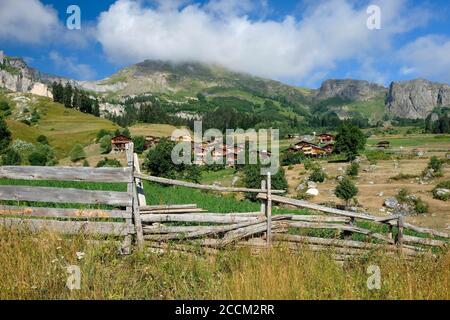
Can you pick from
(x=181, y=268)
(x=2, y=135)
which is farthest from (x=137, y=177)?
(x=2, y=135)

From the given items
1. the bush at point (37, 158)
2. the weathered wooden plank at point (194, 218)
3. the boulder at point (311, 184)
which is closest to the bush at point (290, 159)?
the boulder at point (311, 184)

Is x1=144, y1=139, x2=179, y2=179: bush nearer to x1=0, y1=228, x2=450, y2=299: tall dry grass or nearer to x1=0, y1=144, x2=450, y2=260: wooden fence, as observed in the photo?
x1=0, y1=144, x2=450, y2=260: wooden fence

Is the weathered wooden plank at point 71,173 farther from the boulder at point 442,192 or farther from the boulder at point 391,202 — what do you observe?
the boulder at point 442,192

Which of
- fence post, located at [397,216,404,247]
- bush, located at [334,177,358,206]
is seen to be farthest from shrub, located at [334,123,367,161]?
fence post, located at [397,216,404,247]

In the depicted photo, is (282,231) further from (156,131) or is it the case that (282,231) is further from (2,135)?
(156,131)

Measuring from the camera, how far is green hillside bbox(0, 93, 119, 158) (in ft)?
299

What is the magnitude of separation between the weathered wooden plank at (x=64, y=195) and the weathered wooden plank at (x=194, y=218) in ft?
1.73

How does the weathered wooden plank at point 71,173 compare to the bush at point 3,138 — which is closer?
the weathered wooden plank at point 71,173

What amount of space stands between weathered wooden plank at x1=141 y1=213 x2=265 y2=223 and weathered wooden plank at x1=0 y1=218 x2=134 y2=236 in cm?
45

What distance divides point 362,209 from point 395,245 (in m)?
29.7

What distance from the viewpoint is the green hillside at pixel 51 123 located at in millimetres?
91188

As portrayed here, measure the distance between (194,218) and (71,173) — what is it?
2549 millimetres

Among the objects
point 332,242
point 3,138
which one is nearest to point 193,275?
A: point 332,242
